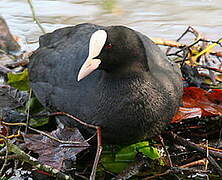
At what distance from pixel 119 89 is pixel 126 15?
2.57 m

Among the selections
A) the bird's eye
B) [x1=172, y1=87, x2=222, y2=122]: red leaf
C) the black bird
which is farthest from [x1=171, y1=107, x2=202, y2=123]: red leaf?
the bird's eye

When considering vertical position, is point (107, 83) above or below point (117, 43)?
below

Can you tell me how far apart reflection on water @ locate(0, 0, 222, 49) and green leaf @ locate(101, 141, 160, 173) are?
181cm

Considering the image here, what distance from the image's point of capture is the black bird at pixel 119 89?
2514 millimetres

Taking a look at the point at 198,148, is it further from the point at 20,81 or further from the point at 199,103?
the point at 20,81

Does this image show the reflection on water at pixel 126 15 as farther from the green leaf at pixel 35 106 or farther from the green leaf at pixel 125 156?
the green leaf at pixel 125 156

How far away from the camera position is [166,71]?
281 cm

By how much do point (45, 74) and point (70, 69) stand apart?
0.23 meters

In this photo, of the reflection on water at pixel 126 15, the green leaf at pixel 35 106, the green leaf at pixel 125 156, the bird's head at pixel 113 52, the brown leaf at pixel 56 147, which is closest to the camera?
the brown leaf at pixel 56 147

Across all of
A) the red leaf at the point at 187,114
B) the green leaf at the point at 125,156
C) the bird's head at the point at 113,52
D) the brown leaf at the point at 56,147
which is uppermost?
the bird's head at the point at 113,52

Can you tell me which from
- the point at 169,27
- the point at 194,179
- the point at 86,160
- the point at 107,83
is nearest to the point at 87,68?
the point at 107,83

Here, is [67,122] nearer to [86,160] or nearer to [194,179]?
[86,160]

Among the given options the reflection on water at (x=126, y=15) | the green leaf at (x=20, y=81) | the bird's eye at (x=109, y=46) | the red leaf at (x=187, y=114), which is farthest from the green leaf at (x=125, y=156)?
the reflection on water at (x=126, y=15)

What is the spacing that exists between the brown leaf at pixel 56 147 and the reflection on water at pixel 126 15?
199cm
